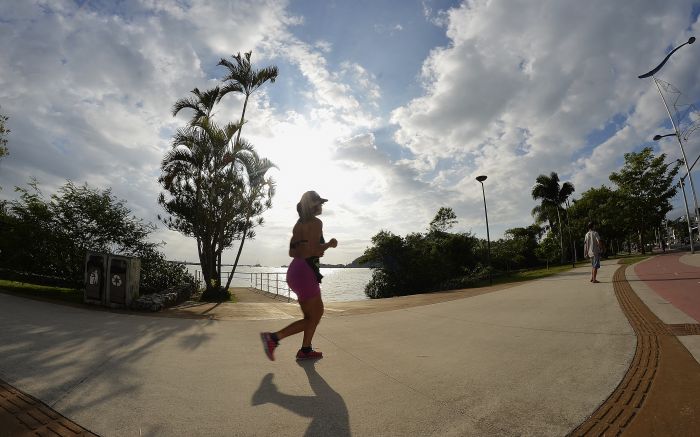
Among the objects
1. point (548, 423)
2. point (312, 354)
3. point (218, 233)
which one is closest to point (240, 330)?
point (312, 354)

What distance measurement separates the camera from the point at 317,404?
216 centimetres

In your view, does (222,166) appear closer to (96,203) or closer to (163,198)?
(163,198)

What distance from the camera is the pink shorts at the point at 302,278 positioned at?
3.16m

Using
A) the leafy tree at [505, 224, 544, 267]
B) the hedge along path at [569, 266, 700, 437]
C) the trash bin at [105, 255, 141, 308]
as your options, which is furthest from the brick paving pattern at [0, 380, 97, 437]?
the leafy tree at [505, 224, 544, 267]

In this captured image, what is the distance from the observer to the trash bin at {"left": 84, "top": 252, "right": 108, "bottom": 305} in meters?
7.29

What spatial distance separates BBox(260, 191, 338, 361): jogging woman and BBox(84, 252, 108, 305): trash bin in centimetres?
632

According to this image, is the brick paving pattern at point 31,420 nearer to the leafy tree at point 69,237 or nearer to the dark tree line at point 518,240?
the leafy tree at point 69,237

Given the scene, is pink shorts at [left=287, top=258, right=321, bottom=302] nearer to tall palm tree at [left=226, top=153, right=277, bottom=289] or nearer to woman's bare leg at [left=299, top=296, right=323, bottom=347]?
woman's bare leg at [left=299, top=296, right=323, bottom=347]

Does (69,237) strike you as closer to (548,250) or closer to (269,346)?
(269,346)

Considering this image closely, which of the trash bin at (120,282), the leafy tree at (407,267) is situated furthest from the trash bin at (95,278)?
the leafy tree at (407,267)

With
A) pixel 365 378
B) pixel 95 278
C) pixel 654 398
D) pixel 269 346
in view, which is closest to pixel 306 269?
pixel 269 346

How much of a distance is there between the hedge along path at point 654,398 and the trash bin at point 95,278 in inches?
356

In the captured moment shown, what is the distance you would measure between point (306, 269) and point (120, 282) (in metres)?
6.44

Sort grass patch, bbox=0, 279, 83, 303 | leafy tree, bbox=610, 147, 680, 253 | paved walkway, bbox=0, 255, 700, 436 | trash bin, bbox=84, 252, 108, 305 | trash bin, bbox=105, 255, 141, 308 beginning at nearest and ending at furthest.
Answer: paved walkway, bbox=0, 255, 700, 436
trash bin, bbox=105, 255, 141, 308
trash bin, bbox=84, 252, 108, 305
grass patch, bbox=0, 279, 83, 303
leafy tree, bbox=610, 147, 680, 253
